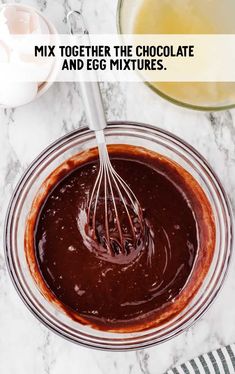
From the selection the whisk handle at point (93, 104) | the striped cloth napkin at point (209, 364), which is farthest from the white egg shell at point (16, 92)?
the striped cloth napkin at point (209, 364)

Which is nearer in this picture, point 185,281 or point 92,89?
point 92,89

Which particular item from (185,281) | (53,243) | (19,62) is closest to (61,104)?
(19,62)

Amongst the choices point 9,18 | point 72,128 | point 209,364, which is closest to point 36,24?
point 9,18

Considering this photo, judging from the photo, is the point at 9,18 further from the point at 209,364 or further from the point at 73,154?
the point at 209,364

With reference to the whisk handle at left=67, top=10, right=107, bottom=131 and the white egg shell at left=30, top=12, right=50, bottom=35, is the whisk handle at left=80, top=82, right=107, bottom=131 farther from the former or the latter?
the white egg shell at left=30, top=12, right=50, bottom=35

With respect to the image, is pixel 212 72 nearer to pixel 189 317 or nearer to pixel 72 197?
pixel 72 197

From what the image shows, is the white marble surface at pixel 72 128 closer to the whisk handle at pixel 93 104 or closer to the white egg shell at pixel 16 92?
the white egg shell at pixel 16 92
